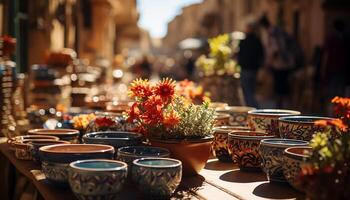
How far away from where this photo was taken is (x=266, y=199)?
180 cm

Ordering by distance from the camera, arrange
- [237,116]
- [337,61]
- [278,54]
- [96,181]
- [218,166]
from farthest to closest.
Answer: [278,54]
[337,61]
[237,116]
[218,166]
[96,181]

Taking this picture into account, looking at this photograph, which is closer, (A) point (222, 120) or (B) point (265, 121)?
(B) point (265, 121)

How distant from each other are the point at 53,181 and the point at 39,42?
634 centimetres

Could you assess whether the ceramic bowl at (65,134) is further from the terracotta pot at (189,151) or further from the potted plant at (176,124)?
the terracotta pot at (189,151)

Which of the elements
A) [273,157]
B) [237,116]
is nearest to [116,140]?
[273,157]

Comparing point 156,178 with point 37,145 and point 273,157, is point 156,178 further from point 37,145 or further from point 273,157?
point 37,145

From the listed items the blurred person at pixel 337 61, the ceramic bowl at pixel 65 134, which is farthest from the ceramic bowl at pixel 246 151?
the blurred person at pixel 337 61

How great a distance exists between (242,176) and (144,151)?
1.41ft

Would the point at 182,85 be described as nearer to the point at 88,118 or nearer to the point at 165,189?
the point at 88,118

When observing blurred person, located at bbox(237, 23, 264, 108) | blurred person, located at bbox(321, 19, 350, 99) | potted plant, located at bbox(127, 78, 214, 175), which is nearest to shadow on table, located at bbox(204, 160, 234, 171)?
potted plant, located at bbox(127, 78, 214, 175)

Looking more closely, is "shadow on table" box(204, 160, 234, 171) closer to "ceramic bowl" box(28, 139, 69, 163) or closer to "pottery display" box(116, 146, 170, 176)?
"pottery display" box(116, 146, 170, 176)

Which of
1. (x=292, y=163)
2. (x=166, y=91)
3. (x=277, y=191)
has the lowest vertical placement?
(x=277, y=191)

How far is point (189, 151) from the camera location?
2.08m

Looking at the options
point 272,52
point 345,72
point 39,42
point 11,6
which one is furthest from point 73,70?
point 345,72
